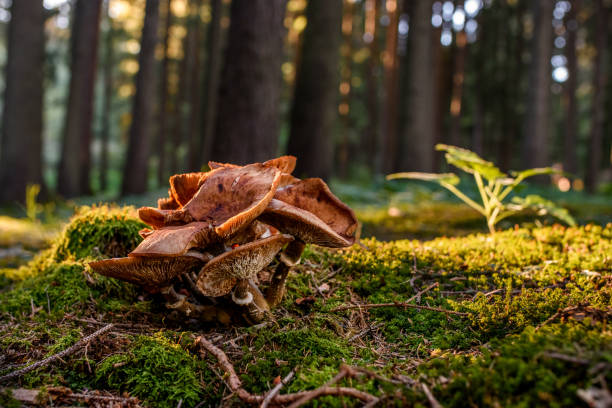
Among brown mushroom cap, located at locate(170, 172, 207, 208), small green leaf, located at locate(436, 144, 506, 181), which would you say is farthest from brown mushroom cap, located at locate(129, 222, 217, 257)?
small green leaf, located at locate(436, 144, 506, 181)

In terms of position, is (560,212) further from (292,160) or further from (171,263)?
(171,263)

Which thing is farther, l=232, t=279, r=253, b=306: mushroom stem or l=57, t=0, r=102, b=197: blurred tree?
l=57, t=0, r=102, b=197: blurred tree

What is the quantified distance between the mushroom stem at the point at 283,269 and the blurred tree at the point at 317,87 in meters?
6.91

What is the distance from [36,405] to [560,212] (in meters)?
4.05

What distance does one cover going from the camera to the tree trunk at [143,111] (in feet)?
44.2

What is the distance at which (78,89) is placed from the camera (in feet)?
45.5

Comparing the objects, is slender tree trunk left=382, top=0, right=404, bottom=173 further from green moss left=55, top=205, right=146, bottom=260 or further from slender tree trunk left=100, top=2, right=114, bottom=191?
slender tree trunk left=100, top=2, right=114, bottom=191

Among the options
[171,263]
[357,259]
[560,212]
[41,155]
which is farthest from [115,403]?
[41,155]

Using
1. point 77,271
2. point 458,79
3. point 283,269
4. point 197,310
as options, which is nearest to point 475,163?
point 283,269

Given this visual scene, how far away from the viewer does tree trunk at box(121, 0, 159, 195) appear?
1346 centimetres

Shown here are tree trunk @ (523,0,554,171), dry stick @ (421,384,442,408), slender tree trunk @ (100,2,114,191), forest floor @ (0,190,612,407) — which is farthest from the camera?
slender tree trunk @ (100,2,114,191)

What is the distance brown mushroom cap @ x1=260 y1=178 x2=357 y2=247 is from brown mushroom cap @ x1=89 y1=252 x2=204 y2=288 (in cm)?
48

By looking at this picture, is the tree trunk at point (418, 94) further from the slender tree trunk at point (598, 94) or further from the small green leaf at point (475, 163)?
the slender tree trunk at point (598, 94)

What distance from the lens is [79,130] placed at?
14250mm
